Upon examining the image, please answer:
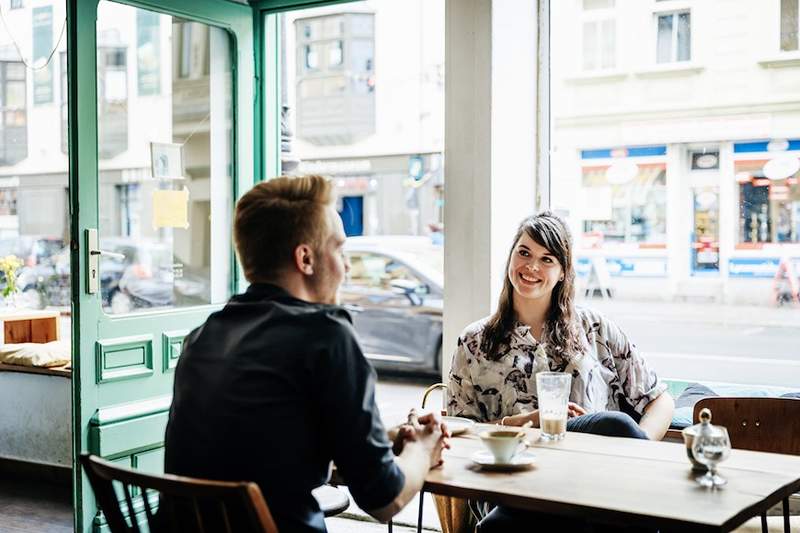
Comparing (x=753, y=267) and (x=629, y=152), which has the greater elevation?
(x=629, y=152)

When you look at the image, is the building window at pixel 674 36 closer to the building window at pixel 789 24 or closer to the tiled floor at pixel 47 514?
the building window at pixel 789 24

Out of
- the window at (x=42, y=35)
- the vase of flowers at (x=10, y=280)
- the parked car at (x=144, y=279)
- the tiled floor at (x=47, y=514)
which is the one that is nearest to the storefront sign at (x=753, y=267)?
the tiled floor at (x=47, y=514)

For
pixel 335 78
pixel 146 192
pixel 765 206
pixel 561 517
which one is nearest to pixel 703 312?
pixel 765 206

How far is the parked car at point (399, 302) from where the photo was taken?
24.8 feet

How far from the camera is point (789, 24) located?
3539 mm

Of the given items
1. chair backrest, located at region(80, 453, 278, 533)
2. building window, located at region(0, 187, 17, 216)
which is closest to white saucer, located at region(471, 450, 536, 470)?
chair backrest, located at region(80, 453, 278, 533)

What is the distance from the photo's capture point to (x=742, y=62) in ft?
12.1

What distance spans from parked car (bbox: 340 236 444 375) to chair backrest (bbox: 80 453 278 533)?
5.86 m

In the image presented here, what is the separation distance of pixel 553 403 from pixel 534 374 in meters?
0.49

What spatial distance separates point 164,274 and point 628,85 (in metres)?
2.15

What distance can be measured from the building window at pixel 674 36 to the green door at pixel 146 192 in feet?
5.80

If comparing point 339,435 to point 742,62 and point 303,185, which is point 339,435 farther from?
point 742,62

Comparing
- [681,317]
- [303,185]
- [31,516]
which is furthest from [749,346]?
[31,516]

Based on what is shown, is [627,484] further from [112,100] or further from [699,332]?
[112,100]
